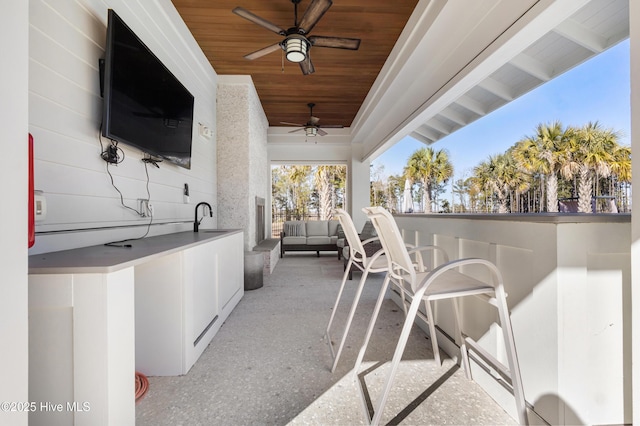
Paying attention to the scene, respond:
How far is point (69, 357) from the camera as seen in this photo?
2.90ft

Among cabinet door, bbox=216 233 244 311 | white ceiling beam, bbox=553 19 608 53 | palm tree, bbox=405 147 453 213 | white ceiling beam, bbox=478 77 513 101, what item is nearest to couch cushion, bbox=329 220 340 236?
cabinet door, bbox=216 233 244 311

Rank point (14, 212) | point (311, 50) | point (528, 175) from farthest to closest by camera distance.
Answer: point (528, 175) → point (311, 50) → point (14, 212)

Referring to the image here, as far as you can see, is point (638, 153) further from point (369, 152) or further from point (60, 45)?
point (369, 152)

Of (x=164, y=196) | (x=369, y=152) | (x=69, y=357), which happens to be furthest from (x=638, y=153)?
(x=369, y=152)

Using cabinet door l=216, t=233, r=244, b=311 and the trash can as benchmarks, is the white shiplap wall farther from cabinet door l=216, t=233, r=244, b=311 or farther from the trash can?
the trash can

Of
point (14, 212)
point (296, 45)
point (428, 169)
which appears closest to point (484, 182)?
point (428, 169)

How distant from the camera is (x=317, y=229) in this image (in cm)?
681

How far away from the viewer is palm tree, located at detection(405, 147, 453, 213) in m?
11.7

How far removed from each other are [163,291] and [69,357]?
0.79 m

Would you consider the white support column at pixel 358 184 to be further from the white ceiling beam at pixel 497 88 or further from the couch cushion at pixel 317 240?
the white ceiling beam at pixel 497 88

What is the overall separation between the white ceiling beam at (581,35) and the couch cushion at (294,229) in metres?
5.36

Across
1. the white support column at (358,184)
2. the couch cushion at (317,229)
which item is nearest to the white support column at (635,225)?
the couch cushion at (317,229)

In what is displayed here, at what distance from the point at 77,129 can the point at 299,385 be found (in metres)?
1.89

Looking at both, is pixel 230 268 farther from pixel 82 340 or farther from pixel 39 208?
pixel 82 340
